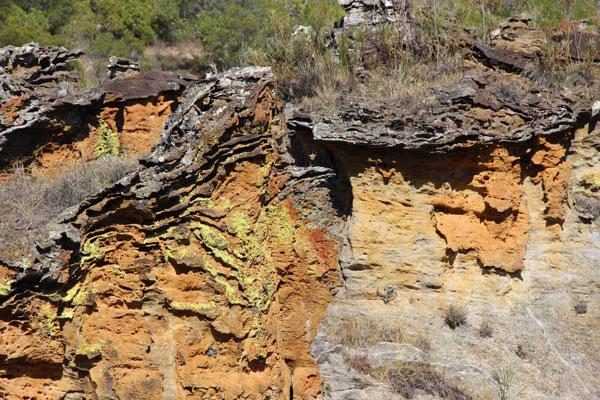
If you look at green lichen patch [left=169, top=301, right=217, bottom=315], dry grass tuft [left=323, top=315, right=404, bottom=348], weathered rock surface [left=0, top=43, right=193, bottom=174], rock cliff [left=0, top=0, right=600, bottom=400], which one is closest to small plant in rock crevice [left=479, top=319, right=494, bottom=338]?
rock cliff [left=0, top=0, right=600, bottom=400]

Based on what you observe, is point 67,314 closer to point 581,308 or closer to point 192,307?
point 192,307

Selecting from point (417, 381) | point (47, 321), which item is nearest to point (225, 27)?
A: point (47, 321)

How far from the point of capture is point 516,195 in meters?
5.46

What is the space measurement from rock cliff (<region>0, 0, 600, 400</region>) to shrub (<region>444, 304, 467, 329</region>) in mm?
15

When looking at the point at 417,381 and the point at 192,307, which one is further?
the point at 417,381

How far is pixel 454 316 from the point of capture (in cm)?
531

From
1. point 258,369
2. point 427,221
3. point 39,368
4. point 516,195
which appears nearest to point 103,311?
point 39,368

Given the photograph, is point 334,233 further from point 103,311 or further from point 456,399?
point 103,311

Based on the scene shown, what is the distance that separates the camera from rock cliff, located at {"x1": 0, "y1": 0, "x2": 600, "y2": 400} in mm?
4211

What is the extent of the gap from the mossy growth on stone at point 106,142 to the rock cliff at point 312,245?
5 cm

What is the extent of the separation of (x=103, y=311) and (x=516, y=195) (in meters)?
4.32

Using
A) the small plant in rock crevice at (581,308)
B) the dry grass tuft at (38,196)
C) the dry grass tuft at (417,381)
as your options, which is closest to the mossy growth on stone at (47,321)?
Answer: the dry grass tuft at (38,196)

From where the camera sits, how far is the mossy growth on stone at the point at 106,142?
598 cm

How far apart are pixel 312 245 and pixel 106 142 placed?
9.14ft
